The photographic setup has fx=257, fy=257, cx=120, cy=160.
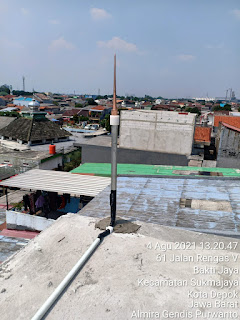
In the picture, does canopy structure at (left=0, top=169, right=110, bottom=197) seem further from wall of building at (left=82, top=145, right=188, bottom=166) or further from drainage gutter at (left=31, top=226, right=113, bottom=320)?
wall of building at (left=82, top=145, right=188, bottom=166)

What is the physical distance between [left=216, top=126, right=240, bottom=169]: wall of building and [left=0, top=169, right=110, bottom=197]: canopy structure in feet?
48.8

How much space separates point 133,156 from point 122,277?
2038cm

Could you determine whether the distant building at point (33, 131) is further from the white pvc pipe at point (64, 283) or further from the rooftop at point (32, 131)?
the white pvc pipe at point (64, 283)

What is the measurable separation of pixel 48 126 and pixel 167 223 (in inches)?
1036

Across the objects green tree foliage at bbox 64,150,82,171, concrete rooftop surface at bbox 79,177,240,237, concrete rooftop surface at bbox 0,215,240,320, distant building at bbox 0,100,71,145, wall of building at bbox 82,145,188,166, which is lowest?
green tree foliage at bbox 64,150,82,171

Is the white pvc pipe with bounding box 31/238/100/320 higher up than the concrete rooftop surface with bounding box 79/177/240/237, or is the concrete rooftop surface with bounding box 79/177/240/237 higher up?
the white pvc pipe with bounding box 31/238/100/320

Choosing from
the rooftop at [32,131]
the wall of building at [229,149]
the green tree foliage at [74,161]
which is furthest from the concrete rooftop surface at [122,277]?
the rooftop at [32,131]

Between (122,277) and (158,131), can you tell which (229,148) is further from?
(122,277)

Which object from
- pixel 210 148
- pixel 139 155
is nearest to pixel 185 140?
pixel 210 148

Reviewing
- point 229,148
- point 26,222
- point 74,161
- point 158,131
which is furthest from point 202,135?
point 26,222

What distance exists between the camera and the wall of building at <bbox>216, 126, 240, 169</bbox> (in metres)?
21.8

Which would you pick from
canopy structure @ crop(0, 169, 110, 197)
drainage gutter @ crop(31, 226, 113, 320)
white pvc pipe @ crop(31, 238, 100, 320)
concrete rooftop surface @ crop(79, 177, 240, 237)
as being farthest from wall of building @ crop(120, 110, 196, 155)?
white pvc pipe @ crop(31, 238, 100, 320)

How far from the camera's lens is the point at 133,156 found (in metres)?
23.0

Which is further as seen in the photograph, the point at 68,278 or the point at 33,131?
the point at 33,131
